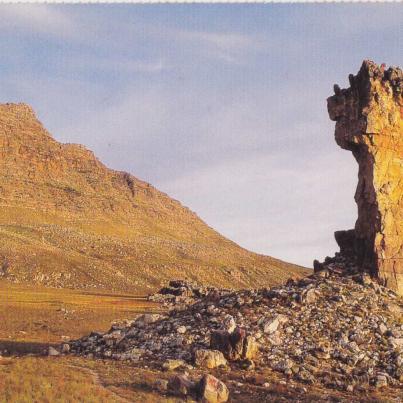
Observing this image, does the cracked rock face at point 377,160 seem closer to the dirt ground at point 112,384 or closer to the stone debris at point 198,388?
the dirt ground at point 112,384

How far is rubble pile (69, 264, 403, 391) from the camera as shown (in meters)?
22.7

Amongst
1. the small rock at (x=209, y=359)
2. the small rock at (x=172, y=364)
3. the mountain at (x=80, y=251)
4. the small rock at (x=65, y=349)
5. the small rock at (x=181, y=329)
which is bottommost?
the small rock at (x=65, y=349)

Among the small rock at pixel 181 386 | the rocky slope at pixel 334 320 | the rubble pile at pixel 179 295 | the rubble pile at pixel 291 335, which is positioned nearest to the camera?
the small rock at pixel 181 386

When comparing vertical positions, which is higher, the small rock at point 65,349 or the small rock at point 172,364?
the small rock at point 172,364

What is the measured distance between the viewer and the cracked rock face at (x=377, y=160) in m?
30.0

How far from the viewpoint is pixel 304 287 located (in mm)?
29016

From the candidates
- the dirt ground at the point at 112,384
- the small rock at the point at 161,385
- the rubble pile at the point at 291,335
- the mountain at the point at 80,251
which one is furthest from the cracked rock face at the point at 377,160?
the mountain at the point at 80,251

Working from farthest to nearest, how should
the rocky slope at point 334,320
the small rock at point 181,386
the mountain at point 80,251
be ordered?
1. the mountain at point 80,251
2. the rocky slope at point 334,320
3. the small rock at point 181,386

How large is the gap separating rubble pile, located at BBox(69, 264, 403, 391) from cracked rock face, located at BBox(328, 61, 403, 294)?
1.56 meters

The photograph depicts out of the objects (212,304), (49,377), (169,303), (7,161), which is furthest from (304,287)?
(7,161)

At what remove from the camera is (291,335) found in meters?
24.8

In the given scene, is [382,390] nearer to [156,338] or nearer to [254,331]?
[254,331]

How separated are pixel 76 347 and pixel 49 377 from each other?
31.9 feet

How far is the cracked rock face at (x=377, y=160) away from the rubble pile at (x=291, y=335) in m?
1.56
